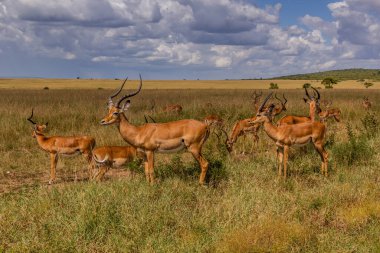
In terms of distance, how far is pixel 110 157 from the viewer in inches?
358

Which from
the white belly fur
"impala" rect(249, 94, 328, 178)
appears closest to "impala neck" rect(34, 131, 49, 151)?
the white belly fur

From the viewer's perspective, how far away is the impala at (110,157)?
29.6 ft

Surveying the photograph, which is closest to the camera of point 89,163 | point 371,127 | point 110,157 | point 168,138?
point 168,138

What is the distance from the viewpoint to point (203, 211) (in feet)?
21.1

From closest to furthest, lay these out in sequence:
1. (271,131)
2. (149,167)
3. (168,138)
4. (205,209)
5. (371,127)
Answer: (205,209) < (149,167) < (168,138) < (271,131) < (371,127)

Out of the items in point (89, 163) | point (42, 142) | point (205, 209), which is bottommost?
point (205, 209)

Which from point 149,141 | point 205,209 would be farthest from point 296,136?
point 205,209

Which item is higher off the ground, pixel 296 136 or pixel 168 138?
pixel 168 138

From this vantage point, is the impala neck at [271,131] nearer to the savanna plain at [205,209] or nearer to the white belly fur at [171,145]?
the savanna plain at [205,209]

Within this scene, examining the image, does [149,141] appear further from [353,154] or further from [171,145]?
[353,154]

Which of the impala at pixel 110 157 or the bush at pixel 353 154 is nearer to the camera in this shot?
the impala at pixel 110 157

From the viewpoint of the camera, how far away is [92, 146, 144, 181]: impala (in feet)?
29.6

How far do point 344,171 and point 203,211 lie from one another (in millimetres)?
4184

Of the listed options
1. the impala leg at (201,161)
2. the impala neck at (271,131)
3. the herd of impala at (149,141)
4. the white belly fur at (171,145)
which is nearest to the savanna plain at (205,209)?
the impala leg at (201,161)
